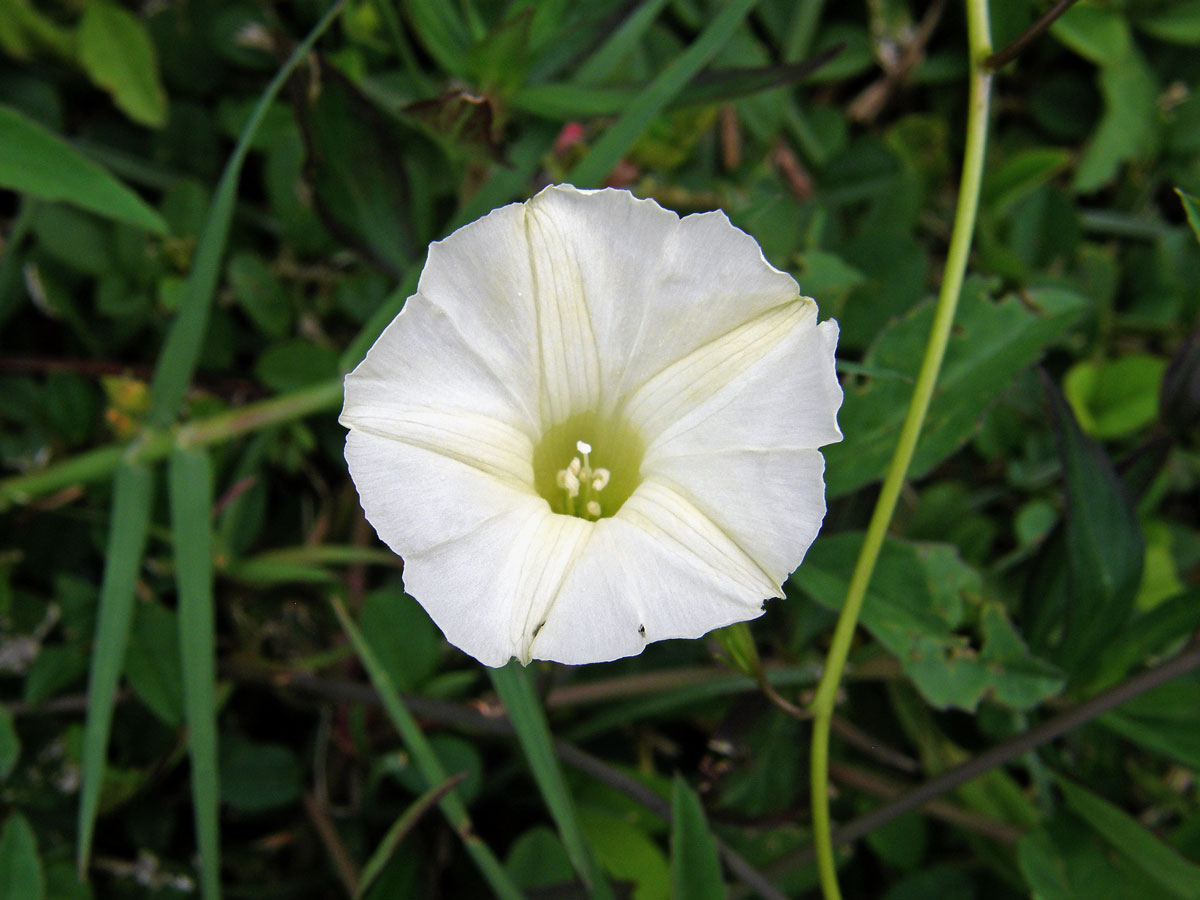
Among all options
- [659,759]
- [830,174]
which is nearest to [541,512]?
[659,759]

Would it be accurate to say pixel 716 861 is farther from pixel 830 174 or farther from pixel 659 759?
pixel 830 174

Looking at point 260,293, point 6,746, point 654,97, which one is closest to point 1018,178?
point 654,97

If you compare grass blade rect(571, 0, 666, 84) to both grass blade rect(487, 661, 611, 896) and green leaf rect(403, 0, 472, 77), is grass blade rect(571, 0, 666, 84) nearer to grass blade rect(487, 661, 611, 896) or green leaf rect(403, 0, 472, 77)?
green leaf rect(403, 0, 472, 77)

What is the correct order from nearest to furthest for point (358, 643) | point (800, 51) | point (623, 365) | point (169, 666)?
point (623, 365), point (358, 643), point (169, 666), point (800, 51)

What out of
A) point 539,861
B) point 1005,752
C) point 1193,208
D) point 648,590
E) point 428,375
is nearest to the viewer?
point 648,590

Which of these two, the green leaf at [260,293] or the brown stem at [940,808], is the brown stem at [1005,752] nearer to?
the brown stem at [940,808]

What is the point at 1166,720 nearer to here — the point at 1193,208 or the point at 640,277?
the point at 1193,208

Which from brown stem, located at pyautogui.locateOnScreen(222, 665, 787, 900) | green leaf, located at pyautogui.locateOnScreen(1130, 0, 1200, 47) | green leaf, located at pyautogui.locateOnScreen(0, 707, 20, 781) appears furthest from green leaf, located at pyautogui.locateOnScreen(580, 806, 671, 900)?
green leaf, located at pyautogui.locateOnScreen(1130, 0, 1200, 47)
